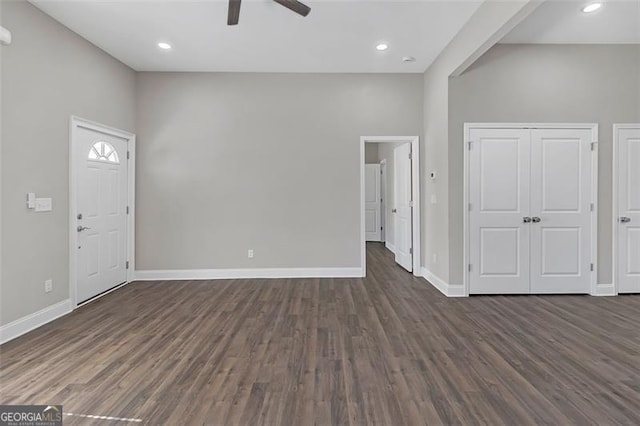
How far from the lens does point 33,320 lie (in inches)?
126

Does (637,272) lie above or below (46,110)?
below

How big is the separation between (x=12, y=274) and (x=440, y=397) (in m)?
3.78

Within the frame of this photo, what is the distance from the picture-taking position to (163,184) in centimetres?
509

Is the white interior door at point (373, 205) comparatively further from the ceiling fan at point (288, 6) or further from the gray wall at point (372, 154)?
the ceiling fan at point (288, 6)

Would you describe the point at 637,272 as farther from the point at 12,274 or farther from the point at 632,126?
the point at 12,274

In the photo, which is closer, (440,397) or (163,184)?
(440,397)

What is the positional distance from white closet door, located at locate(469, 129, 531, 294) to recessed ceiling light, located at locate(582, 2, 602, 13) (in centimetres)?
133

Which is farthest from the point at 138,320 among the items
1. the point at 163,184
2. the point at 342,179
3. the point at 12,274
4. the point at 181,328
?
the point at 342,179

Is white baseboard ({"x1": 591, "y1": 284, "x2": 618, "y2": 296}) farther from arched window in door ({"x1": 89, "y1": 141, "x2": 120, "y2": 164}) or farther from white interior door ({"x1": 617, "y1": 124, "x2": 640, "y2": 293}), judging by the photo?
arched window in door ({"x1": 89, "y1": 141, "x2": 120, "y2": 164})

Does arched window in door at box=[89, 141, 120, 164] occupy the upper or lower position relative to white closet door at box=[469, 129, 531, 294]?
upper

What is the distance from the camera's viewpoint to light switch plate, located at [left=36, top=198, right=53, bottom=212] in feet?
10.8

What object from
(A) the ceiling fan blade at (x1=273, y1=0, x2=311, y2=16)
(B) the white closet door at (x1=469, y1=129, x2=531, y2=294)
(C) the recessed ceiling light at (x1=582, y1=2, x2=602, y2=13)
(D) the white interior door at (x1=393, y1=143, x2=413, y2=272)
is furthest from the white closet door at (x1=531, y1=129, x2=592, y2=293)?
(A) the ceiling fan blade at (x1=273, y1=0, x2=311, y2=16)

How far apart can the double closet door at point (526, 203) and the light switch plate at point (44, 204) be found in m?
4.83

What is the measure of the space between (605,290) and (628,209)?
109cm
